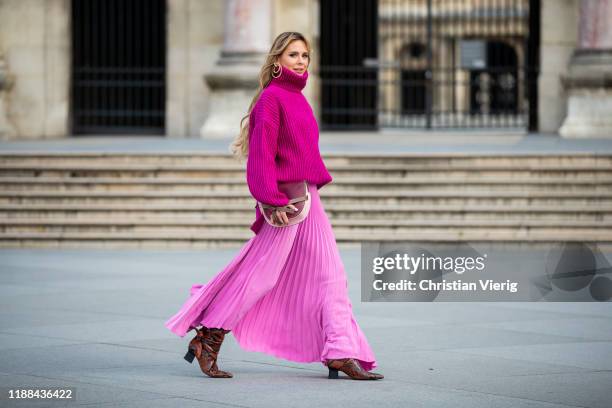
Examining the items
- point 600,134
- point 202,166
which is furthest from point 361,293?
point 600,134

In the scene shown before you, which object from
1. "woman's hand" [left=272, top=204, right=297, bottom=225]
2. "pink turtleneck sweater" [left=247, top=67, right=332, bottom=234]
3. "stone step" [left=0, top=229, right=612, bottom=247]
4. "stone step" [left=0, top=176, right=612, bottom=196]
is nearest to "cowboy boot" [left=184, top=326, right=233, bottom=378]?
"woman's hand" [left=272, top=204, right=297, bottom=225]

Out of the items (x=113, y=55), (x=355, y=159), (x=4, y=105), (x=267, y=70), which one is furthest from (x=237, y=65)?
(x=267, y=70)

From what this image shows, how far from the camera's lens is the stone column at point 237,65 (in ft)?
65.1

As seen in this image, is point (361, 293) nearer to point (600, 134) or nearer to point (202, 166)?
point (202, 166)

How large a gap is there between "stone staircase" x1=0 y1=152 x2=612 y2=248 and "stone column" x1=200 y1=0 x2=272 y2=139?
5.24m

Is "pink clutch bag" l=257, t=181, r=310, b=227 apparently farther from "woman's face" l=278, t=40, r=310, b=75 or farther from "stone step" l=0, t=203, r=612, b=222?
"stone step" l=0, t=203, r=612, b=222

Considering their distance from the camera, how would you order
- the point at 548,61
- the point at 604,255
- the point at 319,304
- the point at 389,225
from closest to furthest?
1. the point at 319,304
2. the point at 604,255
3. the point at 389,225
4. the point at 548,61

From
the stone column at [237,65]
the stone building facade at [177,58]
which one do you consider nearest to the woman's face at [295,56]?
the stone column at [237,65]

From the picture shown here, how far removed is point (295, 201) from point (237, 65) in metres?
13.8

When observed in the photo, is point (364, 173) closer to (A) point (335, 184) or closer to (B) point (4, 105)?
(A) point (335, 184)

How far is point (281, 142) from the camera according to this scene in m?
6.30

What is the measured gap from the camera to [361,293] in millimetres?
9773

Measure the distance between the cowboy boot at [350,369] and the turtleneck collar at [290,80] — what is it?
1.37 meters

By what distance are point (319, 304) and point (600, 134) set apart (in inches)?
548
